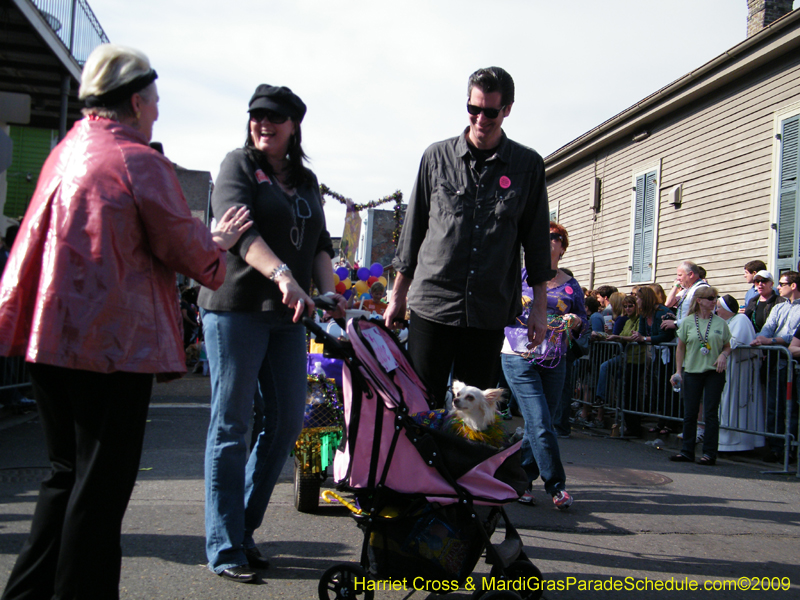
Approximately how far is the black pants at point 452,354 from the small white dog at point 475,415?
1.55ft

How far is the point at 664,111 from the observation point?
46.1 ft

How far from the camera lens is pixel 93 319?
207 centimetres

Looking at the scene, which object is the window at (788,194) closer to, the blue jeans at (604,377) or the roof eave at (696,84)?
the roof eave at (696,84)

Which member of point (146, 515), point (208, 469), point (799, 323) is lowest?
point (146, 515)

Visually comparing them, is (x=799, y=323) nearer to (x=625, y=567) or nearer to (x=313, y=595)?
(x=625, y=567)

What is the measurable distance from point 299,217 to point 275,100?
21.4 inches

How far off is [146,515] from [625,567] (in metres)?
2.78

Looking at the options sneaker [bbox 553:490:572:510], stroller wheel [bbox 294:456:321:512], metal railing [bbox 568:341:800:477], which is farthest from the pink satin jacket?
metal railing [bbox 568:341:800:477]

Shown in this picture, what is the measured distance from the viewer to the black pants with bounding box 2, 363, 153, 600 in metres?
2.09

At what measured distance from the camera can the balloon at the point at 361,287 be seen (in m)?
11.7

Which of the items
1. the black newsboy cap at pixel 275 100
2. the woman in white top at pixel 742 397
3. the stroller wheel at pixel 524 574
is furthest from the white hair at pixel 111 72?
the woman in white top at pixel 742 397

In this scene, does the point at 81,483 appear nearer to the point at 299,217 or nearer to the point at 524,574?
the point at 299,217

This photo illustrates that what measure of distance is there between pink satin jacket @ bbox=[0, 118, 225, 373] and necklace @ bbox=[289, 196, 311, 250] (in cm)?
106

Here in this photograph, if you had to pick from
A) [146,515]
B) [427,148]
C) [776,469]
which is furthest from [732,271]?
[146,515]
